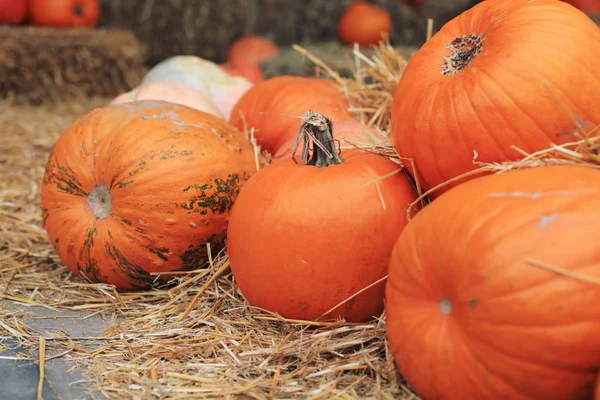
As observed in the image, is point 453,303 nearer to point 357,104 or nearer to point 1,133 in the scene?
point 357,104

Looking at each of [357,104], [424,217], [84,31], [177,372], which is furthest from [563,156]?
[84,31]

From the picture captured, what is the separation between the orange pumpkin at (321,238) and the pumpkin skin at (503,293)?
301mm

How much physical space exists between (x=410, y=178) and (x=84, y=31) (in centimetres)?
470

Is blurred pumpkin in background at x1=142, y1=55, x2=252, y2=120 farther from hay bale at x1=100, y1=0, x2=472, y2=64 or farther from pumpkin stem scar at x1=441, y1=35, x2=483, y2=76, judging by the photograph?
hay bale at x1=100, y1=0, x2=472, y2=64

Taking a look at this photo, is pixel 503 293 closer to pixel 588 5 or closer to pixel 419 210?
pixel 419 210

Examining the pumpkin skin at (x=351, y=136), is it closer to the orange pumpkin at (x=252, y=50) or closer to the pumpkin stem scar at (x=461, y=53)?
the pumpkin stem scar at (x=461, y=53)

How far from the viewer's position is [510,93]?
1.80 metres

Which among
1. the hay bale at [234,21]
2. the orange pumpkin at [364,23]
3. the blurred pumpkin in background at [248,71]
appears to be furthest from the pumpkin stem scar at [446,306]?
the hay bale at [234,21]

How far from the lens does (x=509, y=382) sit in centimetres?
144

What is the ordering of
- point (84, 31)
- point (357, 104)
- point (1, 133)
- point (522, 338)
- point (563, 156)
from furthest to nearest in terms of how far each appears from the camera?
1. point (84, 31)
2. point (1, 133)
3. point (357, 104)
4. point (563, 156)
5. point (522, 338)

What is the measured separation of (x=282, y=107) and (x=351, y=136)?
63 cm

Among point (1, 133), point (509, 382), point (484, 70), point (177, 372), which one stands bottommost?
point (1, 133)

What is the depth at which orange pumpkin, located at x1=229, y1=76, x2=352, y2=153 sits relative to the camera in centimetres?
290

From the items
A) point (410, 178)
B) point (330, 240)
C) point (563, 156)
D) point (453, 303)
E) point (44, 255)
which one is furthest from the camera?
point (44, 255)
